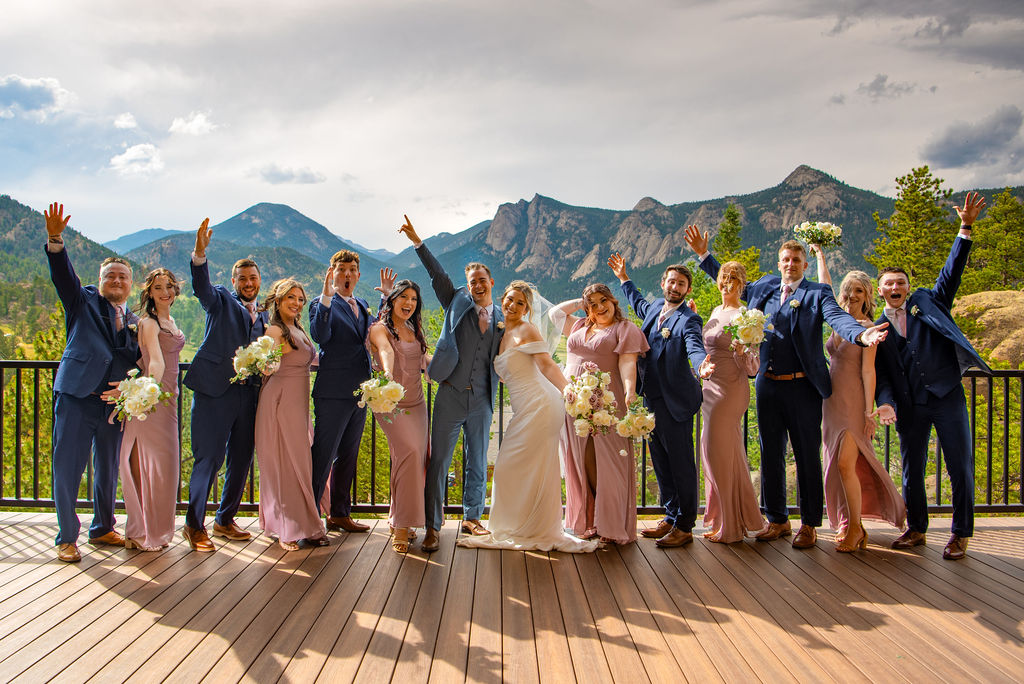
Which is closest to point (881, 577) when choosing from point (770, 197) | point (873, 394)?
point (873, 394)

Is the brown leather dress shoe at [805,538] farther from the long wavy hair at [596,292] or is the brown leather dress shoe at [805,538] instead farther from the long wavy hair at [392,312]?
the long wavy hair at [392,312]

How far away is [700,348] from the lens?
Answer: 3.85 metres

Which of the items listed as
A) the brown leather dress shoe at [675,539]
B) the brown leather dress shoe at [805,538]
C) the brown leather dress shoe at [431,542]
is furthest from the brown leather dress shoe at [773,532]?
the brown leather dress shoe at [431,542]

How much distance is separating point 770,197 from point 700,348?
6288 centimetres

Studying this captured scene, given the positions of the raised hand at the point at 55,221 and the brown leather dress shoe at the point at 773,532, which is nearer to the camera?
the raised hand at the point at 55,221

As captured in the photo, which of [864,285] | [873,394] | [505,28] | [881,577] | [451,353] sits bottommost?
[881,577]

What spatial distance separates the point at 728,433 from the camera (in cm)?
403

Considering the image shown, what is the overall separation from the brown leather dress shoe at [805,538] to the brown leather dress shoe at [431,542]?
222 cm

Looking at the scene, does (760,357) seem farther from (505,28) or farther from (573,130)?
(573,130)

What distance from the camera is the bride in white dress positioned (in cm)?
394

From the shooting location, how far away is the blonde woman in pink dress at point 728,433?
13.2 feet

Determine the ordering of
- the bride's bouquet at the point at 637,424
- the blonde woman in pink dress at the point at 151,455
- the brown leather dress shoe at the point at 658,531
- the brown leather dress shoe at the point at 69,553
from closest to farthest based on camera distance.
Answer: the brown leather dress shoe at the point at 69,553, the bride's bouquet at the point at 637,424, the blonde woman in pink dress at the point at 151,455, the brown leather dress shoe at the point at 658,531

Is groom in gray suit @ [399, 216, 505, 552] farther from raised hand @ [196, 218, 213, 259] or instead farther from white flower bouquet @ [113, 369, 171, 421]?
white flower bouquet @ [113, 369, 171, 421]

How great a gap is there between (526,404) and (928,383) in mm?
2448
